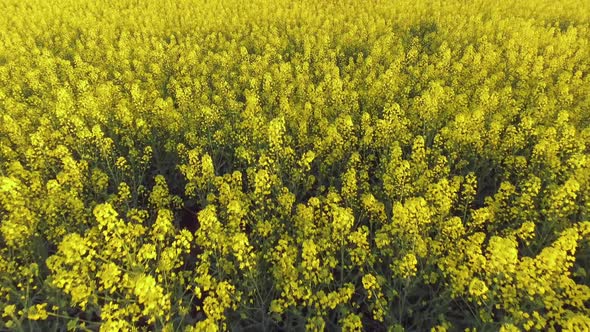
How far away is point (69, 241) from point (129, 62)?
1233 cm

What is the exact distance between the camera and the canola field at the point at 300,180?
5449 mm

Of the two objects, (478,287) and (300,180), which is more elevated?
(478,287)

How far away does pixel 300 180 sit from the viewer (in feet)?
29.8

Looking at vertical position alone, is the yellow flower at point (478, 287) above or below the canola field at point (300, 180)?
above

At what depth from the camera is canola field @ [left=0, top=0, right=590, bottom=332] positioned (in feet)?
17.9

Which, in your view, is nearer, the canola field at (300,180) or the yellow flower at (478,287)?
the yellow flower at (478,287)

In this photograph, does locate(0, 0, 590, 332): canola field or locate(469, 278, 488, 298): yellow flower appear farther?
locate(0, 0, 590, 332): canola field

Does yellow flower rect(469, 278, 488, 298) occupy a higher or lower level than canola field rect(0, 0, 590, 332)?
higher

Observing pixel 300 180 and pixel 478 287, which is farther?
pixel 300 180

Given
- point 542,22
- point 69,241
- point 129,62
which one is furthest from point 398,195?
point 542,22

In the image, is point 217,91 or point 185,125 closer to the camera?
point 185,125

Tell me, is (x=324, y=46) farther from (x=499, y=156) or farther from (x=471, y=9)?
(x=471, y=9)

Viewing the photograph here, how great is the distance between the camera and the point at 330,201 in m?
6.78

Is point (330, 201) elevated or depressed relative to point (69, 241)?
depressed
